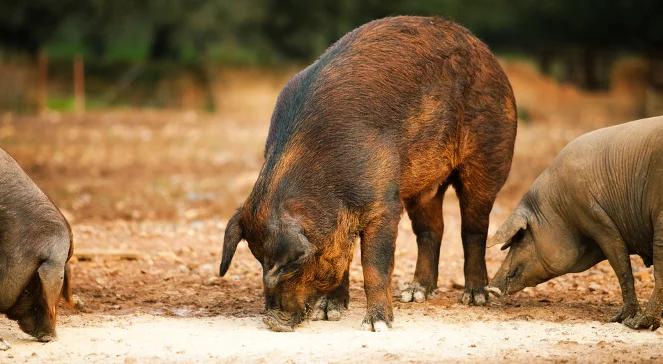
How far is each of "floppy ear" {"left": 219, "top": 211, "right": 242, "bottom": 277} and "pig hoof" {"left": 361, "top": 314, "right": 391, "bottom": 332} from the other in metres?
1.11

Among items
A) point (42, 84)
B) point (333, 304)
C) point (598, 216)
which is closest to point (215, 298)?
point (333, 304)

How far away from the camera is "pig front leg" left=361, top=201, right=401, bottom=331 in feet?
26.2

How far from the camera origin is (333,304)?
8484mm

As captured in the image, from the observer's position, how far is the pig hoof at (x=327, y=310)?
27.5ft

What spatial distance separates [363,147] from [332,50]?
108cm

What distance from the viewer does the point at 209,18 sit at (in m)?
36.8

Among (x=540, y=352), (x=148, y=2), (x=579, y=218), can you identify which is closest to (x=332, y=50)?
(x=579, y=218)

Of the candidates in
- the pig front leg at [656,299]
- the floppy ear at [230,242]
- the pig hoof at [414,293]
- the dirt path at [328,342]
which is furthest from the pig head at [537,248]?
the floppy ear at [230,242]

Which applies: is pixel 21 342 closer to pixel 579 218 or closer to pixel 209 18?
pixel 579 218

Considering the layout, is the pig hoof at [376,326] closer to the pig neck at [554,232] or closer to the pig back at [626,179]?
the pig neck at [554,232]

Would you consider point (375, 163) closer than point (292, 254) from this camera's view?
No

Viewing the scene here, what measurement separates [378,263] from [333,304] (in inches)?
26.0

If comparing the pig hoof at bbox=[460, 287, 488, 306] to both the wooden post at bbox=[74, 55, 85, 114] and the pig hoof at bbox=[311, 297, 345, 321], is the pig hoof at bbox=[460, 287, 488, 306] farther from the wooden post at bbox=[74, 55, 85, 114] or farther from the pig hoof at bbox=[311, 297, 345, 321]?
the wooden post at bbox=[74, 55, 85, 114]

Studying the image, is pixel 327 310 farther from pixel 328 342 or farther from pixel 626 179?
pixel 626 179
